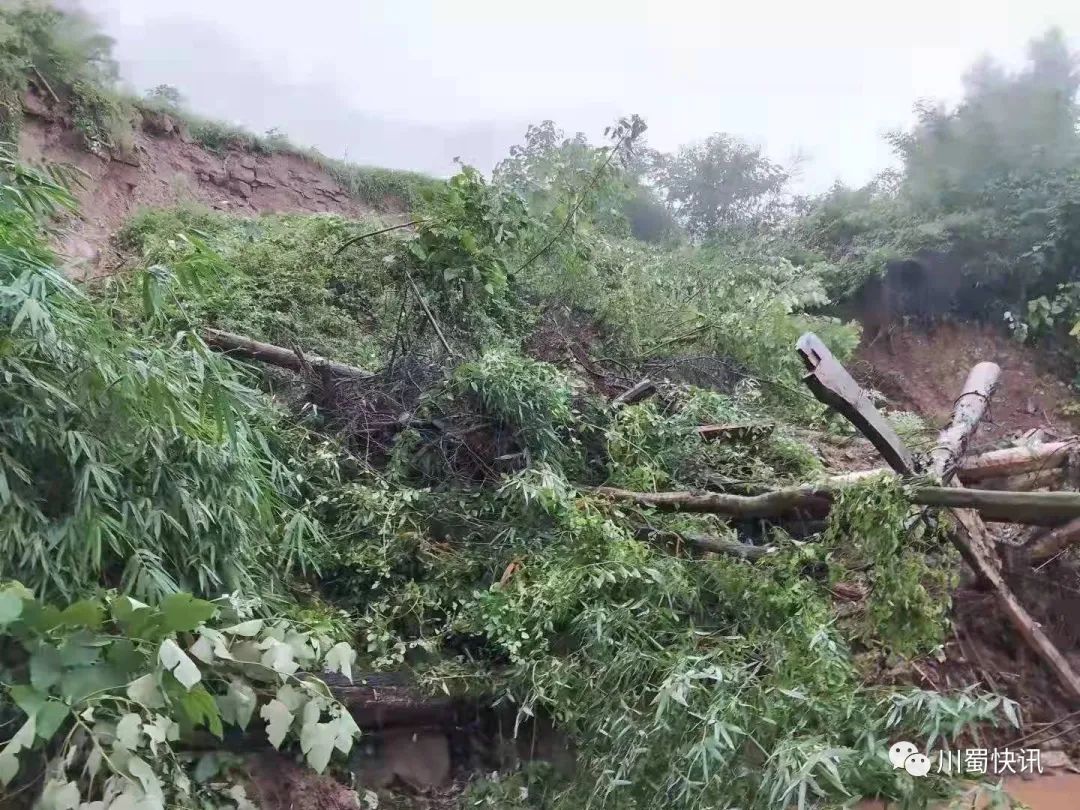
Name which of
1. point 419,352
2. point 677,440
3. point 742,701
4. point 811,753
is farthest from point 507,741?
point 419,352

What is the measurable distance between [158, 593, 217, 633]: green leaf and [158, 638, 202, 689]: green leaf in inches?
1.6

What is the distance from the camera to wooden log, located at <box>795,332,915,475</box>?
7.30 feet

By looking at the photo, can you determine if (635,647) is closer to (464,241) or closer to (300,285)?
(464,241)

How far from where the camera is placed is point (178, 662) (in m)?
1.40

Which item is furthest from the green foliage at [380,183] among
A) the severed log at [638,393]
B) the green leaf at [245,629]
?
the green leaf at [245,629]

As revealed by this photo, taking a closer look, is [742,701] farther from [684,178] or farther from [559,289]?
[684,178]

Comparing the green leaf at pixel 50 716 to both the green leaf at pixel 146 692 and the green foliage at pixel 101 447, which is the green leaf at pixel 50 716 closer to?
the green leaf at pixel 146 692

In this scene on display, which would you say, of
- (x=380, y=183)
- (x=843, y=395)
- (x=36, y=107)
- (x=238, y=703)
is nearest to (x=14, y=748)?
(x=238, y=703)

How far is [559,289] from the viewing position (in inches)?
227

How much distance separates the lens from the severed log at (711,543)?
9.10 ft

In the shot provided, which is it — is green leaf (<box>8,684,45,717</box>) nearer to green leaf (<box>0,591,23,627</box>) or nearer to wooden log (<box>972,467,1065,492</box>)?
green leaf (<box>0,591,23,627</box>)

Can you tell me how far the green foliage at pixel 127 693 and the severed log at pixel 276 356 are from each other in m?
2.47

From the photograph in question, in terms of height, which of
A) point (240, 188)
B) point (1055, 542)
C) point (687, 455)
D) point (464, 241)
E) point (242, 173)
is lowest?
point (687, 455)

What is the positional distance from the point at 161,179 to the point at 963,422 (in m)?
7.66
